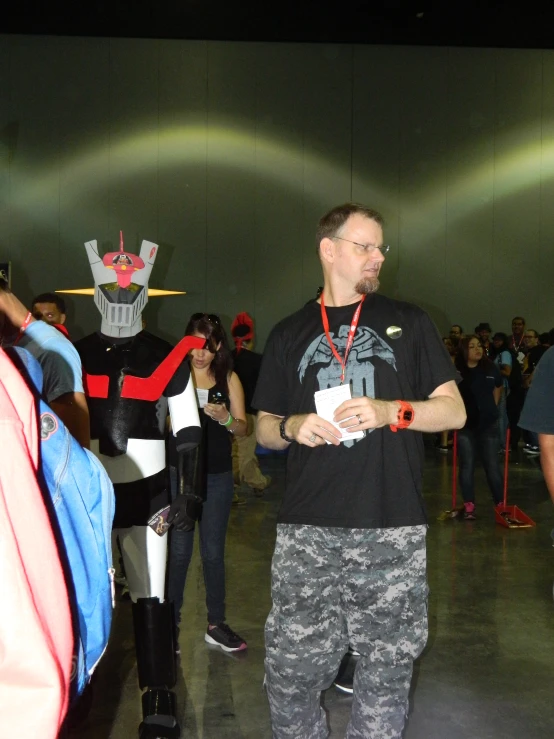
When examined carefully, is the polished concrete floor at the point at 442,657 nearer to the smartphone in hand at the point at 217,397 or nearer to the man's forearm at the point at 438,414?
the smartphone in hand at the point at 217,397

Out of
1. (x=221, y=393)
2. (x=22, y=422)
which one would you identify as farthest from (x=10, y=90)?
(x=22, y=422)

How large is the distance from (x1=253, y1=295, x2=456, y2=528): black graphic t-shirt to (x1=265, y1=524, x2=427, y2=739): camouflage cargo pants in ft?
0.20

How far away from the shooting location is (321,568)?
88.4 inches

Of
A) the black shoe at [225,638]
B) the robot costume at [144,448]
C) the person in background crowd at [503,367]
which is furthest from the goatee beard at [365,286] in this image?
the person in background crowd at [503,367]

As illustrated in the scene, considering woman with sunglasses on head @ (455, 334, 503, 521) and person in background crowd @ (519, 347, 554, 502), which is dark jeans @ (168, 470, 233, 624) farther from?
woman with sunglasses on head @ (455, 334, 503, 521)

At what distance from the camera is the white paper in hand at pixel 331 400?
2172 mm

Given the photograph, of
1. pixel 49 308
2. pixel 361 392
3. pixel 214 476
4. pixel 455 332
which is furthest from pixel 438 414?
pixel 455 332

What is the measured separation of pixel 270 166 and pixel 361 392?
10881mm

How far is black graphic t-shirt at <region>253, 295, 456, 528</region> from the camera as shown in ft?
7.32

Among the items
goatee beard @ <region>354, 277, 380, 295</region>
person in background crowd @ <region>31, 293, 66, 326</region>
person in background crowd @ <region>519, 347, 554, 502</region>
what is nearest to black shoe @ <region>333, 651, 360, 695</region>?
person in background crowd @ <region>519, 347, 554, 502</region>

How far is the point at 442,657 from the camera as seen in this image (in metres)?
3.64

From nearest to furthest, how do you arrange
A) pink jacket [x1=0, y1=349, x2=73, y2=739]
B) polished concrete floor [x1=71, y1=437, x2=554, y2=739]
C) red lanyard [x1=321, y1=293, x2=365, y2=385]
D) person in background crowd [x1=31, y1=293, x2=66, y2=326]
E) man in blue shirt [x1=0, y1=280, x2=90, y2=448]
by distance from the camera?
pink jacket [x1=0, y1=349, x2=73, y2=739], man in blue shirt [x1=0, y1=280, x2=90, y2=448], red lanyard [x1=321, y1=293, x2=365, y2=385], polished concrete floor [x1=71, y1=437, x2=554, y2=739], person in background crowd [x1=31, y1=293, x2=66, y2=326]

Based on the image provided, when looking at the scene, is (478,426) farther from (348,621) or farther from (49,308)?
(348,621)

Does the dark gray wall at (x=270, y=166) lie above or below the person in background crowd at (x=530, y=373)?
above
